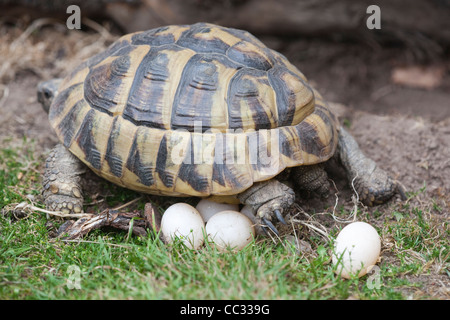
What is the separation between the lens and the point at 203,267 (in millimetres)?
2666

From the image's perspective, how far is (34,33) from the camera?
18.7 ft

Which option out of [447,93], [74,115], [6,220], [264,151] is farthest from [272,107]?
[447,93]

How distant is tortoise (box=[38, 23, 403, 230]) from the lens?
2.96 meters

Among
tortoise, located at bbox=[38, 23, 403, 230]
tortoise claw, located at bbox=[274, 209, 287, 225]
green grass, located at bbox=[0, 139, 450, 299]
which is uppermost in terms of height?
tortoise, located at bbox=[38, 23, 403, 230]

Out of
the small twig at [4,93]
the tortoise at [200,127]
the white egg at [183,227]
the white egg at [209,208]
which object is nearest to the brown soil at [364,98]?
the small twig at [4,93]

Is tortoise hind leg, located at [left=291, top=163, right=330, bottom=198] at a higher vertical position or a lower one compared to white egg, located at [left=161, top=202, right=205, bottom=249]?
higher

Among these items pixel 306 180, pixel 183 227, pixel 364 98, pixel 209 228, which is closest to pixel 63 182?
pixel 183 227

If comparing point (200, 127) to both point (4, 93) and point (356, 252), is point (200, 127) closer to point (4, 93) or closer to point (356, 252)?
point (356, 252)

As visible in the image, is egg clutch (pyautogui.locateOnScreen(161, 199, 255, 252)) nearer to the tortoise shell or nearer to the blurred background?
the tortoise shell

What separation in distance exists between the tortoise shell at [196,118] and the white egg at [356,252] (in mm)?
557

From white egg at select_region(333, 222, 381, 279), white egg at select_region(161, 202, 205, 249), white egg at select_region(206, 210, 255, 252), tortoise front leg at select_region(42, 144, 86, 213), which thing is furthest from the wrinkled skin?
white egg at select_region(333, 222, 381, 279)

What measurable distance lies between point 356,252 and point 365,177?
2.79 feet

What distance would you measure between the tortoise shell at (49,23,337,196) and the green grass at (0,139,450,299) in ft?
1.49
